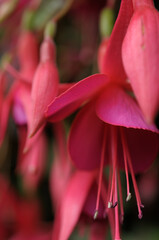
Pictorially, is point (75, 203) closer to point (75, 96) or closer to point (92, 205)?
point (92, 205)

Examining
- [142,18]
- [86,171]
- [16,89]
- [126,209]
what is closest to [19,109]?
[16,89]

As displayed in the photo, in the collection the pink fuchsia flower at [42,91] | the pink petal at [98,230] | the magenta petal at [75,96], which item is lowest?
the pink petal at [98,230]

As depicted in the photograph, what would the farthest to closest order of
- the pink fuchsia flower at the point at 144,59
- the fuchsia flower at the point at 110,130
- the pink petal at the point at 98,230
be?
the pink petal at the point at 98,230
the fuchsia flower at the point at 110,130
the pink fuchsia flower at the point at 144,59

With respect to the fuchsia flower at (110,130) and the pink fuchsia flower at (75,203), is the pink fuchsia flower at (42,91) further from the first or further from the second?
the pink fuchsia flower at (75,203)

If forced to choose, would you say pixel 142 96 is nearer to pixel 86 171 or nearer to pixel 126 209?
pixel 86 171

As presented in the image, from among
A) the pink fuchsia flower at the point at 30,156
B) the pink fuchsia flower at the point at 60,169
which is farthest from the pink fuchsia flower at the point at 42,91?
the pink fuchsia flower at the point at 60,169

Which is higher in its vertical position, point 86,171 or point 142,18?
point 142,18

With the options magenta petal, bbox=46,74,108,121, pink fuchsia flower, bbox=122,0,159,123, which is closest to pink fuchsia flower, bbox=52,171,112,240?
magenta petal, bbox=46,74,108,121
